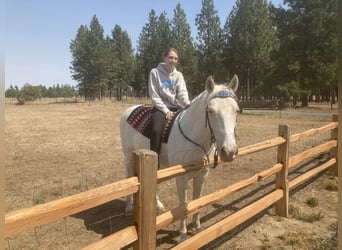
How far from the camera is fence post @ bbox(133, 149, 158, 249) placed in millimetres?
2230

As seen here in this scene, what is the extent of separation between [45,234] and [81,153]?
4947mm

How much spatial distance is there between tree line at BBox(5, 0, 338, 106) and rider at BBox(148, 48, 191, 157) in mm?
12620

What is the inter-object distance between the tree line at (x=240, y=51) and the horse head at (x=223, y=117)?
43.4 ft

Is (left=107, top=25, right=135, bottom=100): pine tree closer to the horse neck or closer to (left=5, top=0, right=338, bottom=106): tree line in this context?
(left=5, top=0, right=338, bottom=106): tree line

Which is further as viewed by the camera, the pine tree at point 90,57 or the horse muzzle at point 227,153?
the pine tree at point 90,57

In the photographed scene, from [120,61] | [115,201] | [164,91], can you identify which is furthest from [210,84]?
[120,61]

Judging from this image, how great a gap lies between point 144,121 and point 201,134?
1050 millimetres

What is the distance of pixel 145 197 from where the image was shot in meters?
2.25

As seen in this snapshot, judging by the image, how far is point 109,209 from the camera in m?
4.59

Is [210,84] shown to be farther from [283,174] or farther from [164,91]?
[283,174]

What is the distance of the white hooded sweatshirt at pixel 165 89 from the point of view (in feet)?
11.7

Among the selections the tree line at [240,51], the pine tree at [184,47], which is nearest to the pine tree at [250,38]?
the tree line at [240,51]

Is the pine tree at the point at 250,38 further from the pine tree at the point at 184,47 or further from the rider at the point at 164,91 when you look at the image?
the rider at the point at 164,91

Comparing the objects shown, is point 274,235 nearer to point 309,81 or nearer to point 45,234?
point 45,234
